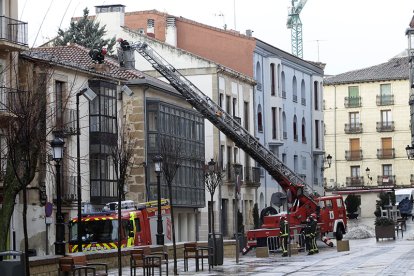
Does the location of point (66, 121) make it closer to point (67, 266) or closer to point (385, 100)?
point (67, 266)

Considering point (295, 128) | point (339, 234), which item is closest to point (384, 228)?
point (339, 234)

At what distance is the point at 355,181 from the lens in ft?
369

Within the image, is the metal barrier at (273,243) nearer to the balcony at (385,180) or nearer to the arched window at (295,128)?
the arched window at (295,128)

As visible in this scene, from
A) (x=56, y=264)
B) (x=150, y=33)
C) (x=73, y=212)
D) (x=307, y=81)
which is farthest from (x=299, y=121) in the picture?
(x=56, y=264)

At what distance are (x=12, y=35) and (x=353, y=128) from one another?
72006 mm

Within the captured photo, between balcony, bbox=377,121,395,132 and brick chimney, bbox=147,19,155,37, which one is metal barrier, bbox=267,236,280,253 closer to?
brick chimney, bbox=147,19,155,37

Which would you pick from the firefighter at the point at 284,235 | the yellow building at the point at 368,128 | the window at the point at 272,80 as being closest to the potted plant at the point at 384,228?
the firefighter at the point at 284,235

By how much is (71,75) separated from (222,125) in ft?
23.4

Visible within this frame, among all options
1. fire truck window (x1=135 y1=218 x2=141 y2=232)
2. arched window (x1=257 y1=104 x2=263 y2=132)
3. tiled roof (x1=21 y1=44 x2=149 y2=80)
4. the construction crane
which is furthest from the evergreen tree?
the construction crane

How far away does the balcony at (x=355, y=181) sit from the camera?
112125mm

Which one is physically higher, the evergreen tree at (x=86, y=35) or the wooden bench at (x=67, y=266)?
the evergreen tree at (x=86, y=35)

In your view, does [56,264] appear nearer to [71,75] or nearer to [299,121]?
[71,75]

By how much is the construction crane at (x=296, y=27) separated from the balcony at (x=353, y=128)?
36411 mm

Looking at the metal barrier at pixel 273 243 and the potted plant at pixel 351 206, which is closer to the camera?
the metal barrier at pixel 273 243
